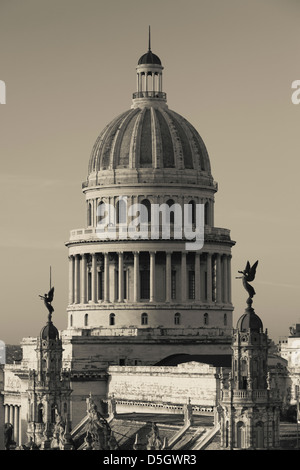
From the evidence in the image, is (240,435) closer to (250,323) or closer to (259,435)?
(259,435)

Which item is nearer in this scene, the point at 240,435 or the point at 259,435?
the point at 259,435

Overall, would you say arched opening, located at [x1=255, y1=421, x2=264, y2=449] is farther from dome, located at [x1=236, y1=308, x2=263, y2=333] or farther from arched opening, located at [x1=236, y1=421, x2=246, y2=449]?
dome, located at [x1=236, y1=308, x2=263, y2=333]

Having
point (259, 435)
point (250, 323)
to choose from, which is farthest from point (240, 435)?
point (250, 323)

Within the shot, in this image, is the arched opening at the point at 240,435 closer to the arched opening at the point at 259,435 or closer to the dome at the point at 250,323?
the arched opening at the point at 259,435

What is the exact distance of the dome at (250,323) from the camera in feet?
582

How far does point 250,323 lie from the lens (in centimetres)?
17750

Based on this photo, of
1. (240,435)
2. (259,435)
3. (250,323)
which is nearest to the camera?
(259,435)

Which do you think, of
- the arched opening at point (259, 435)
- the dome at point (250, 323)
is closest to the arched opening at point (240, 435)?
the arched opening at point (259, 435)

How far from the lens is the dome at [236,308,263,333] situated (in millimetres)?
177250

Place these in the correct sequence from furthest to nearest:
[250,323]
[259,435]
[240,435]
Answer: [250,323] < [240,435] < [259,435]
